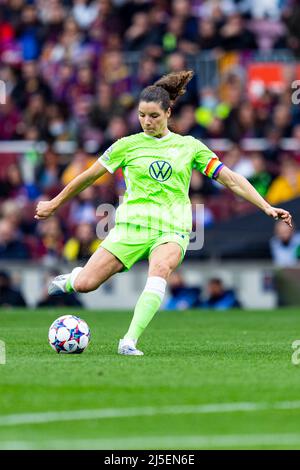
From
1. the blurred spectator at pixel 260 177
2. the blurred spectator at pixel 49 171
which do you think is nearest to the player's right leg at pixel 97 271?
the blurred spectator at pixel 260 177

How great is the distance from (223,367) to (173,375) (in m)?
0.75

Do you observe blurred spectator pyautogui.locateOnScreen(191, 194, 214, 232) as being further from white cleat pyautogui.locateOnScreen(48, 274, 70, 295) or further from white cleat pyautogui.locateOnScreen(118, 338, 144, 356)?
white cleat pyautogui.locateOnScreen(118, 338, 144, 356)

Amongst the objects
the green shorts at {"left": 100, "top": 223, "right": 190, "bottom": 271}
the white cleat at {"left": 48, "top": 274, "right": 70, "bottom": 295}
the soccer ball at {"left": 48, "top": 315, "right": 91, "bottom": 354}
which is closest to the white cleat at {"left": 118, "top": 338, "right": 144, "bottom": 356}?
the soccer ball at {"left": 48, "top": 315, "right": 91, "bottom": 354}

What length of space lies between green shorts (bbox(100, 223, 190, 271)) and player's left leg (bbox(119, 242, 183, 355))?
100 millimetres

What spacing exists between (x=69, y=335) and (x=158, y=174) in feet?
5.36

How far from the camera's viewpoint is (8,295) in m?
21.5

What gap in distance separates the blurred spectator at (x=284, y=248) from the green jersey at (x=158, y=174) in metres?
8.66

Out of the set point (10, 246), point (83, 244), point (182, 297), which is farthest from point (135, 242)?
point (10, 246)

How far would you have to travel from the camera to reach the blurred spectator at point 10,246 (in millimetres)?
22172

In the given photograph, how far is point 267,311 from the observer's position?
1950cm

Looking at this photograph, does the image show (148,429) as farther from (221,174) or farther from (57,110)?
(57,110)

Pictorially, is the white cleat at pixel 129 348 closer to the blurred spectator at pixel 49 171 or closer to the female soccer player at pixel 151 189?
the female soccer player at pixel 151 189

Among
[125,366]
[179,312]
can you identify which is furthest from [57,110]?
[125,366]
